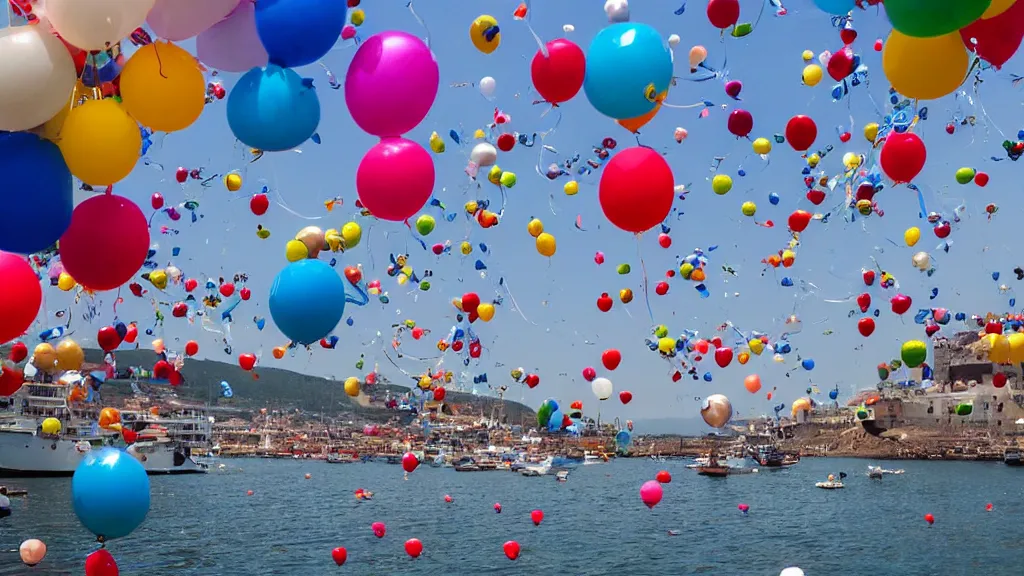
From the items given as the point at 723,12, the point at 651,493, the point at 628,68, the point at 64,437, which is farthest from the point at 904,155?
the point at 64,437

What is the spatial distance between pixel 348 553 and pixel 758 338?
1091 centimetres

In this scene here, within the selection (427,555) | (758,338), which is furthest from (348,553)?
(758,338)

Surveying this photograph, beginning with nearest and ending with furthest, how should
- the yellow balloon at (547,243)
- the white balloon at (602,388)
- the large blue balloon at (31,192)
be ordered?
the large blue balloon at (31,192)
the yellow balloon at (547,243)
the white balloon at (602,388)

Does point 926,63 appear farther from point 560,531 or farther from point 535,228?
point 560,531

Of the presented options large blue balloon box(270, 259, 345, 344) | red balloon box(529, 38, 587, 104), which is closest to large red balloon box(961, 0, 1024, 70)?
red balloon box(529, 38, 587, 104)

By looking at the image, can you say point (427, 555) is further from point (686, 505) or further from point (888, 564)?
point (686, 505)

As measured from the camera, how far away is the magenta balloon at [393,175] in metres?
4.60

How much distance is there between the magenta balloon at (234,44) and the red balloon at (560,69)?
59.7 inches

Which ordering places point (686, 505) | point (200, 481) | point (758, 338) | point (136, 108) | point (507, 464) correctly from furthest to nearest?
point (507, 464)
point (200, 481)
point (686, 505)
point (758, 338)
point (136, 108)

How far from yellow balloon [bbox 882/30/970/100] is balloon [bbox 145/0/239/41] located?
3268 millimetres

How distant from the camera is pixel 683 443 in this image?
377 ft

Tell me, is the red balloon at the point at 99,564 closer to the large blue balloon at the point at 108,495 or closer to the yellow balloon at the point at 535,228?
the large blue balloon at the point at 108,495

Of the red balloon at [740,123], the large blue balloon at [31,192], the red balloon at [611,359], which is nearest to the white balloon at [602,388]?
the red balloon at [611,359]

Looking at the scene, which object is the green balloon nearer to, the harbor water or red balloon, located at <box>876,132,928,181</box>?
red balloon, located at <box>876,132,928,181</box>
